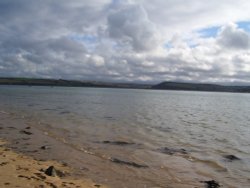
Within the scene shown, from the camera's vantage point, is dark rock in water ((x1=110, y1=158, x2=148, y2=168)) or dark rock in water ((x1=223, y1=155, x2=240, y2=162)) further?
dark rock in water ((x1=223, y1=155, x2=240, y2=162))

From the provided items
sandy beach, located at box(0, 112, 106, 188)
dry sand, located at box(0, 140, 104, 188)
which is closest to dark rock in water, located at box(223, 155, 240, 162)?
sandy beach, located at box(0, 112, 106, 188)

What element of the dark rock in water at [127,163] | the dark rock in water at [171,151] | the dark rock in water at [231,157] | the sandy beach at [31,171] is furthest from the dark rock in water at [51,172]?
the dark rock in water at [231,157]

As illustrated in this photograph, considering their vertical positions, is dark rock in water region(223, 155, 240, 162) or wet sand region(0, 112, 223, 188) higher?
wet sand region(0, 112, 223, 188)

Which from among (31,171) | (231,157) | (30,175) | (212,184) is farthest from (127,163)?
(231,157)

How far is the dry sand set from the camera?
11.1m

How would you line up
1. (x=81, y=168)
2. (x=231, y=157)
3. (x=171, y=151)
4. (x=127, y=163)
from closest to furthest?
(x=81, y=168), (x=127, y=163), (x=231, y=157), (x=171, y=151)

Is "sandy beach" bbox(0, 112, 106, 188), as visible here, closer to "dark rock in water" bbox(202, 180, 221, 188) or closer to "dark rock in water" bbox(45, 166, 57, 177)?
"dark rock in water" bbox(45, 166, 57, 177)

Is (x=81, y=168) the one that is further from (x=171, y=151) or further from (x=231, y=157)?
(x=231, y=157)

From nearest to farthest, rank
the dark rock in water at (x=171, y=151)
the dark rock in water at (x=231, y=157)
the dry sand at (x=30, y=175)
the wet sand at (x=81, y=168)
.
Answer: the dry sand at (x=30, y=175) < the wet sand at (x=81, y=168) < the dark rock in water at (x=231, y=157) < the dark rock in water at (x=171, y=151)

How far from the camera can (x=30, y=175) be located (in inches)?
483

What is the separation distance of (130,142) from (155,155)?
15.9ft

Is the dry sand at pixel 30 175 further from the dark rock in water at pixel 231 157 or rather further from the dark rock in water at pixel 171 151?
the dark rock in water at pixel 231 157

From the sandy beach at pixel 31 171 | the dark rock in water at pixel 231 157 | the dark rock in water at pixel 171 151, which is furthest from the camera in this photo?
the dark rock in water at pixel 171 151

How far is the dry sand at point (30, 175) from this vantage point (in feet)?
36.6
